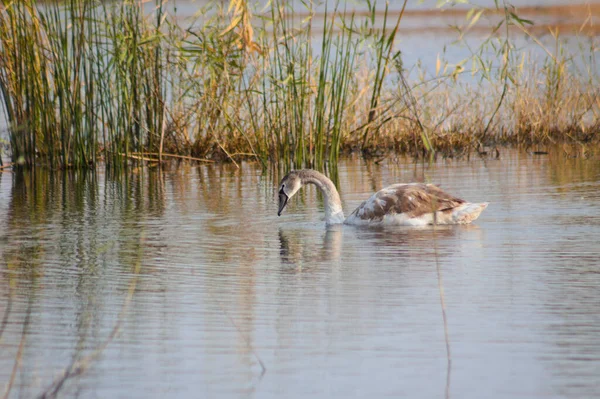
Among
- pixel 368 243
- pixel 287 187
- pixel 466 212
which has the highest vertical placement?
pixel 287 187

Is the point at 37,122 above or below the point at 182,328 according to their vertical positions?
above

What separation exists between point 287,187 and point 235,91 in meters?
4.79

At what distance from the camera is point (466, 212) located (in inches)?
347

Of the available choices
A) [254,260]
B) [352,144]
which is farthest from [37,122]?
[254,260]

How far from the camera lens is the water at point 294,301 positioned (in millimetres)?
4305

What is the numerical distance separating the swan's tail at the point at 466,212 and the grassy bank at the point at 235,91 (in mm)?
2605

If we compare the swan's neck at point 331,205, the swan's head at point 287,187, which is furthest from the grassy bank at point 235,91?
the swan's neck at point 331,205

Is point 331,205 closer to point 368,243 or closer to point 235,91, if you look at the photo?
point 368,243

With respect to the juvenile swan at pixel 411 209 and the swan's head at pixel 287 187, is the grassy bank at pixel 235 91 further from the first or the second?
the juvenile swan at pixel 411 209

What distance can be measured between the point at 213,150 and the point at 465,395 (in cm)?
1153

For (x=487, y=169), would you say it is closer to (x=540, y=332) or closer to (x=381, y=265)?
(x=381, y=265)

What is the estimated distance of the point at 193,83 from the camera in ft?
46.0

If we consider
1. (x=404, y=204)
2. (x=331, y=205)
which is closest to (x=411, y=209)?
(x=404, y=204)

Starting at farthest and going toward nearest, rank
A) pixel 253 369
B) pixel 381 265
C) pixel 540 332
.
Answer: pixel 381 265
pixel 540 332
pixel 253 369
